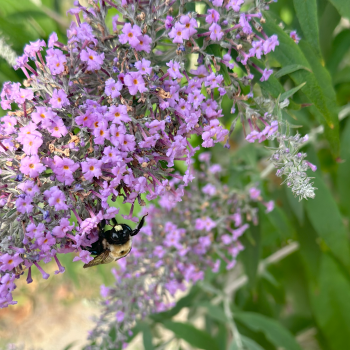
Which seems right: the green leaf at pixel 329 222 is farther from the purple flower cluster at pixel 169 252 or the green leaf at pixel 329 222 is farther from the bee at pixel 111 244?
the bee at pixel 111 244

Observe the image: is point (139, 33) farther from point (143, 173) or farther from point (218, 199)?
point (218, 199)

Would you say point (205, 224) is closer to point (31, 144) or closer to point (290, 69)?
point (290, 69)

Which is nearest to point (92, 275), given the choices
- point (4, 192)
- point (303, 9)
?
point (4, 192)

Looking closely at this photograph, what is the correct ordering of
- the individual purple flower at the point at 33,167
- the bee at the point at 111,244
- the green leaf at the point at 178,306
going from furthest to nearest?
the green leaf at the point at 178,306, the bee at the point at 111,244, the individual purple flower at the point at 33,167

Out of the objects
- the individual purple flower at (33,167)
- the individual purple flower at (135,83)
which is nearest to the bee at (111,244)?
the individual purple flower at (33,167)

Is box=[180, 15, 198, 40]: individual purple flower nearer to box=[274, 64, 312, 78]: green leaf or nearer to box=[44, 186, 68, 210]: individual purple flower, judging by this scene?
box=[274, 64, 312, 78]: green leaf

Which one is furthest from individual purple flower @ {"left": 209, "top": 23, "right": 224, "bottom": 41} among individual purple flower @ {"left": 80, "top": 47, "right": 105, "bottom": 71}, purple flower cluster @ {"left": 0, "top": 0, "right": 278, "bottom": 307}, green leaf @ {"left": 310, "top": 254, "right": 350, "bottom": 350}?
green leaf @ {"left": 310, "top": 254, "right": 350, "bottom": 350}

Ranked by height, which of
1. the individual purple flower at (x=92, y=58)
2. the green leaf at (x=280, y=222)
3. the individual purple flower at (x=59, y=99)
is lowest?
the green leaf at (x=280, y=222)
